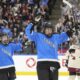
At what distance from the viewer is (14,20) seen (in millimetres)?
13539

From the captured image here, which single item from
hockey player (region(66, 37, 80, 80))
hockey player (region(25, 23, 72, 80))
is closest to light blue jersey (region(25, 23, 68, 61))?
hockey player (region(25, 23, 72, 80))

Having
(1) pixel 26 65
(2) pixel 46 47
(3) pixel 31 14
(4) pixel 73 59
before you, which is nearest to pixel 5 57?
(2) pixel 46 47

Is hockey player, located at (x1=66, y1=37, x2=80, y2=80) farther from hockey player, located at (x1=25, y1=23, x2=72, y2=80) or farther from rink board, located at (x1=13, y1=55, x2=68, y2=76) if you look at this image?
hockey player, located at (x1=25, y1=23, x2=72, y2=80)

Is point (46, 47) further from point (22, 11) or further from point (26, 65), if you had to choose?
point (22, 11)

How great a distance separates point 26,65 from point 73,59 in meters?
1.72

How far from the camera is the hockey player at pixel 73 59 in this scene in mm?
9889

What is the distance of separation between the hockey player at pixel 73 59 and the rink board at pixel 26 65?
62cm

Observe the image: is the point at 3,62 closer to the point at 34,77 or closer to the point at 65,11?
the point at 34,77

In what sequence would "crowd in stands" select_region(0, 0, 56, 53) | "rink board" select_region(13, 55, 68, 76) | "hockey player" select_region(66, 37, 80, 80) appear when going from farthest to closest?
"crowd in stands" select_region(0, 0, 56, 53) < "rink board" select_region(13, 55, 68, 76) < "hockey player" select_region(66, 37, 80, 80)

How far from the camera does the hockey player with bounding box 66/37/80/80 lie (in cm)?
989

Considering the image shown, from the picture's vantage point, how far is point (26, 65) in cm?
1125

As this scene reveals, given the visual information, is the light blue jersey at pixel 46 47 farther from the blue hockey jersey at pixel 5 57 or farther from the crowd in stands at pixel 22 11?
the crowd in stands at pixel 22 11

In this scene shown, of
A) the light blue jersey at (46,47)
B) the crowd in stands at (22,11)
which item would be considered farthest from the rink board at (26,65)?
the light blue jersey at (46,47)

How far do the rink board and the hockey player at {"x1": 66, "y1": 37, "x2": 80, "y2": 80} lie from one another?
0.62 m
